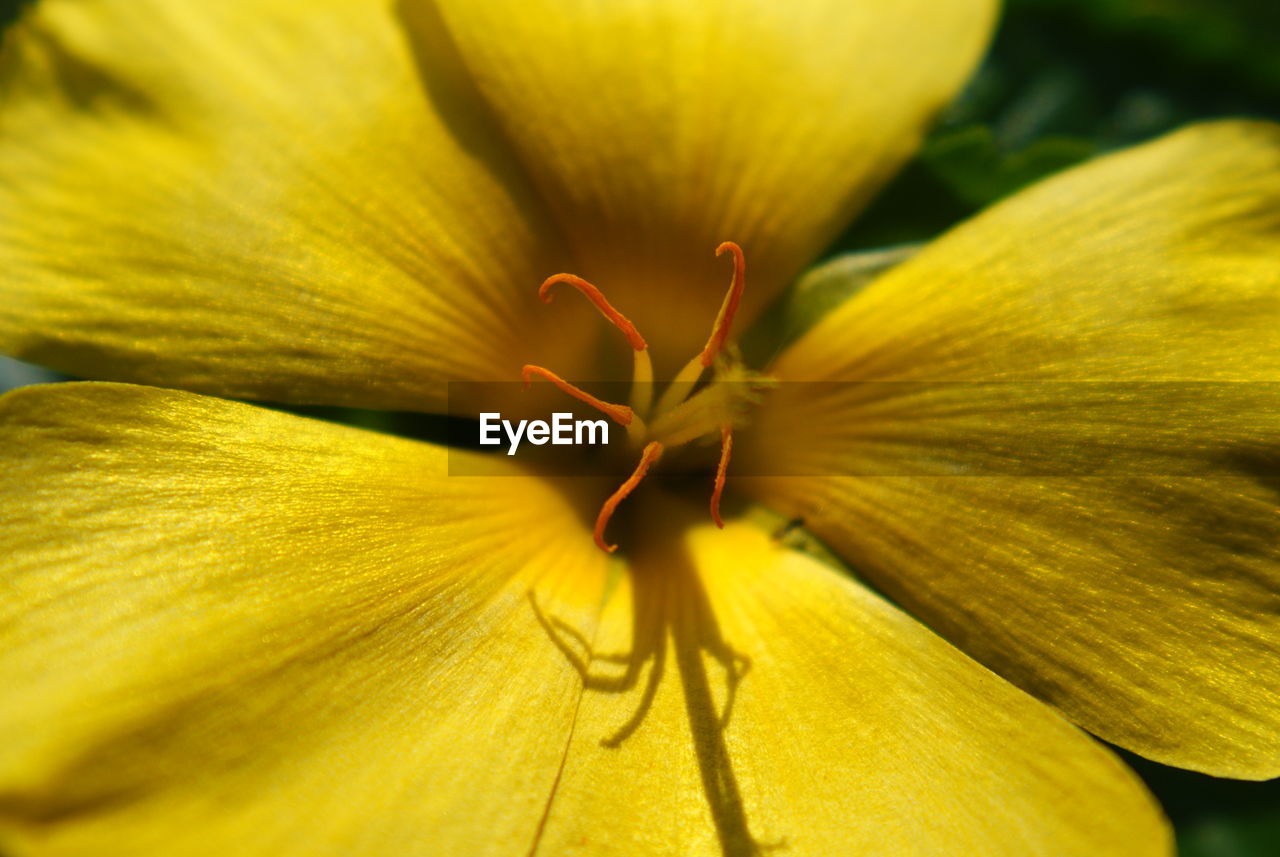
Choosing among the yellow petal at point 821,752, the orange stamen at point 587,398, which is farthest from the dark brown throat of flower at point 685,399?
the yellow petal at point 821,752

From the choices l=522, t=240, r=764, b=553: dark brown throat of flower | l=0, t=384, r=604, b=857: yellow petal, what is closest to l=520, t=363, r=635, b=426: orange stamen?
l=522, t=240, r=764, b=553: dark brown throat of flower

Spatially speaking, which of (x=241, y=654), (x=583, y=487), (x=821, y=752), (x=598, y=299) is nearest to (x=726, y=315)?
(x=598, y=299)

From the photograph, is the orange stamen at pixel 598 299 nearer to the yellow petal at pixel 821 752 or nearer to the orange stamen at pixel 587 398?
the orange stamen at pixel 587 398

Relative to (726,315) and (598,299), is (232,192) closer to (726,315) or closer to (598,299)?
(598,299)

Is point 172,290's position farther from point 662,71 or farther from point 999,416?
point 999,416

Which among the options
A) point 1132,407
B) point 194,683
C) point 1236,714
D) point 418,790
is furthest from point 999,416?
point 194,683

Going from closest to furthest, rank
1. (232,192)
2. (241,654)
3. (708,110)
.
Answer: (241,654), (232,192), (708,110)
